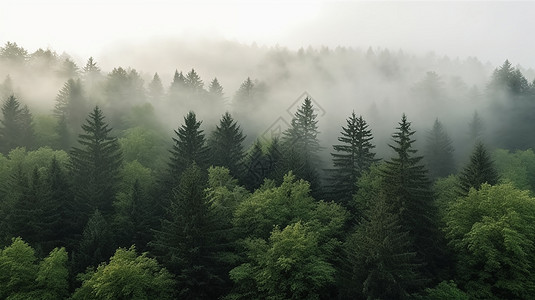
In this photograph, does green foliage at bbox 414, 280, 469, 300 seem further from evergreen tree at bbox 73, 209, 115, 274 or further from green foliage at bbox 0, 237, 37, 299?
green foliage at bbox 0, 237, 37, 299

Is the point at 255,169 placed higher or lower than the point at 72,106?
lower

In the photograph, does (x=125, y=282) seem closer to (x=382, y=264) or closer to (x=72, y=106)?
(x=382, y=264)

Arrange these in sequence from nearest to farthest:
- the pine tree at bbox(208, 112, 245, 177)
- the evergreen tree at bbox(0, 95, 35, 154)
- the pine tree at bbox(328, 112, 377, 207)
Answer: the pine tree at bbox(328, 112, 377, 207)
the pine tree at bbox(208, 112, 245, 177)
the evergreen tree at bbox(0, 95, 35, 154)

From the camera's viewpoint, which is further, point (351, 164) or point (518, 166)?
point (518, 166)

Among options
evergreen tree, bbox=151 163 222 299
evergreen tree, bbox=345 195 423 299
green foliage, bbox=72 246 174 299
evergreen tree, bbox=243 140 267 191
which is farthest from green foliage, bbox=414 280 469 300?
evergreen tree, bbox=243 140 267 191

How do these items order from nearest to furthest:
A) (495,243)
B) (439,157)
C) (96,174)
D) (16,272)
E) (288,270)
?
(16,272) → (288,270) → (495,243) → (96,174) → (439,157)

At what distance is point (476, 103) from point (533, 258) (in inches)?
4132

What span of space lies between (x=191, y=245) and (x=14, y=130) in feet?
186

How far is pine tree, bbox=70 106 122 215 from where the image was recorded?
5284 centimetres

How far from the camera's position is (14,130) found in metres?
74.7

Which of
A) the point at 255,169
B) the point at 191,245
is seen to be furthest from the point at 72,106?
the point at 191,245

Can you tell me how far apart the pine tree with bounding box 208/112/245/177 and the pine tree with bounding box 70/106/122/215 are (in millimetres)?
16083

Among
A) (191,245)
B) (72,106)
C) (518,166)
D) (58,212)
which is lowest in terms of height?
(191,245)

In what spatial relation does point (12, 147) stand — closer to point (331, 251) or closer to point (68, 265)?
point (68, 265)
